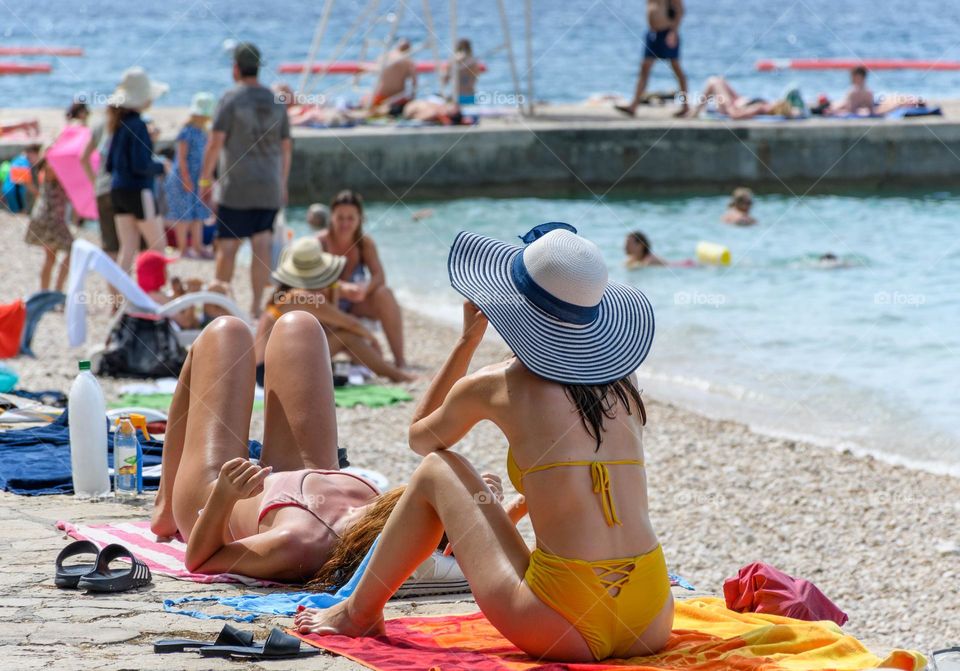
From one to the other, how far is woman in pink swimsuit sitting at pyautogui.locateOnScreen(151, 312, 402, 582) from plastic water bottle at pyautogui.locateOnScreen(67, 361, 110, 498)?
2.07 ft

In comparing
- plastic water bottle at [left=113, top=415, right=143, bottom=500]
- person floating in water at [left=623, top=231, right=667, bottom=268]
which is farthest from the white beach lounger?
person floating in water at [left=623, top=231, right=667, bottom=268]

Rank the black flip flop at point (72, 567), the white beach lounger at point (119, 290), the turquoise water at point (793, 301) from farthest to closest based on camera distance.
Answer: the turquoise water at point (793, 301) → the white beach lounger at point (119, 290) → the black flip flop at point (72, 567)

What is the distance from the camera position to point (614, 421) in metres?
3.06

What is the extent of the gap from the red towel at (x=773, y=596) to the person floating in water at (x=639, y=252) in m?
9.98

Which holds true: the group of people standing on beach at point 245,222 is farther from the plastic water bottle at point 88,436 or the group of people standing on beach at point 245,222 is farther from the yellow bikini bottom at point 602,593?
the yellow bikini bottom at point 602,593

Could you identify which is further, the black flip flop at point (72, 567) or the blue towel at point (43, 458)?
the blue towel at point (43, 458)

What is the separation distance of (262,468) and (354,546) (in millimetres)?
354

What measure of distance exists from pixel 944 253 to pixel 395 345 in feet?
29.8

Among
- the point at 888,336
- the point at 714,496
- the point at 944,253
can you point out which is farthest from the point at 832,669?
the point at 944,253

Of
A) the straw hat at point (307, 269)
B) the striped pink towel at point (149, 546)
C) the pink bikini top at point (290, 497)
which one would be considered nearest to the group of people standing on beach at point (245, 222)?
the straw hat at point (307, 269)

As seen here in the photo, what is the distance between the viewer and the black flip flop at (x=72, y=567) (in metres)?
3.63

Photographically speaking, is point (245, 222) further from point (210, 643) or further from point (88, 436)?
point (210, 643)

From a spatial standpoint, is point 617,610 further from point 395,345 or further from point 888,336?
point 888,336

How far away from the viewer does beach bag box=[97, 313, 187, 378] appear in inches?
305
